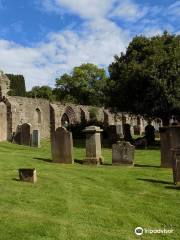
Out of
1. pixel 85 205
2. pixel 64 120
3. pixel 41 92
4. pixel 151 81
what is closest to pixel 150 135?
pixel 151 81

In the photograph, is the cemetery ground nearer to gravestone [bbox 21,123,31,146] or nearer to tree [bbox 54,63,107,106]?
gravestone [bbox 21,123,31,146]

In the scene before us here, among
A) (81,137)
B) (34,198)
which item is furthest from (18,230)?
(81,137)

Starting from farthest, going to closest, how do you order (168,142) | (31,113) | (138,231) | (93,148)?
(31,113)
(93,148)
(168,142)
(138,231)

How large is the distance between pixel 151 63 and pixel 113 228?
71.4ft

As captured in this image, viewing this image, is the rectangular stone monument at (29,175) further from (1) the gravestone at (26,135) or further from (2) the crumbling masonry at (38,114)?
(2) the crumbling masonry at (38,114)

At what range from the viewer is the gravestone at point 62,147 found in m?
16.2

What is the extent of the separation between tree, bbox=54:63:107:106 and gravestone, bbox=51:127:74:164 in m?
53.8

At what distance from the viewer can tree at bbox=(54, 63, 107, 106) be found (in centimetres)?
7181

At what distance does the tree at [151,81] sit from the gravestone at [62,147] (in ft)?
39.0

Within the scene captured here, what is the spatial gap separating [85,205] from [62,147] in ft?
25.3

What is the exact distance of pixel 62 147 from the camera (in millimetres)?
16344

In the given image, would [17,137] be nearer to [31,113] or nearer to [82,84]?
[31,113]

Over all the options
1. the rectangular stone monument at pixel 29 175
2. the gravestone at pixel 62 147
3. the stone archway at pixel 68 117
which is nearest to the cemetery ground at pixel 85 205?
the rectangular stone monument at pixel 29 175

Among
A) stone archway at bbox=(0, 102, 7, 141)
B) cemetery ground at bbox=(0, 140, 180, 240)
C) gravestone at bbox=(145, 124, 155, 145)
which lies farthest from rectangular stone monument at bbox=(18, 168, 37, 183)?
gravestone at bbox=(145, 124, 155, 145)
